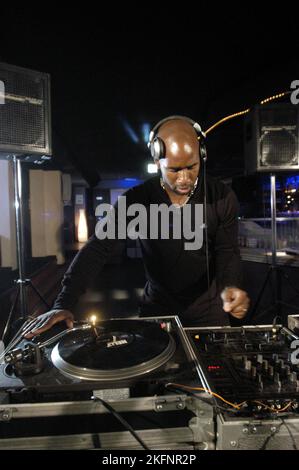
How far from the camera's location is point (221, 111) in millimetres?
4758

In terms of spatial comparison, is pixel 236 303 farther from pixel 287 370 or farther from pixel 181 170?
pixel 181 170

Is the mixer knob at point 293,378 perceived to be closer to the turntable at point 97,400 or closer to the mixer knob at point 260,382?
the mixer knob at point 260,382

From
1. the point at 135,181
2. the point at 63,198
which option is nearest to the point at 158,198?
the point at 63,198

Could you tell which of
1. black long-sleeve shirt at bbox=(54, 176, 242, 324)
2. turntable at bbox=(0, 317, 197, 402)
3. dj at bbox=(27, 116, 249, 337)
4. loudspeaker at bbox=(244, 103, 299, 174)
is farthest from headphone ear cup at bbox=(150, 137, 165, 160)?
loudspeaker at bbox=(244, 103, 299, 174)

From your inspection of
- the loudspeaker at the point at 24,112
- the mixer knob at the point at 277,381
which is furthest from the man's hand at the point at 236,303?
the loudspeaker at the point at 24,112

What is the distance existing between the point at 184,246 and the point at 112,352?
0.79 metres

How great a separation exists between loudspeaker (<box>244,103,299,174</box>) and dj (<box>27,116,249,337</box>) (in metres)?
1.80

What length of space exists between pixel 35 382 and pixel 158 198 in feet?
3.33

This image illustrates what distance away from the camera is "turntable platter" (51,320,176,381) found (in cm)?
64

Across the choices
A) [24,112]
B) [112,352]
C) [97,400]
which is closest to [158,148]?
[112,352]

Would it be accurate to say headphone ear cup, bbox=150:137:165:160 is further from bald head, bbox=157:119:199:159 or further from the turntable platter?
the turntable platter

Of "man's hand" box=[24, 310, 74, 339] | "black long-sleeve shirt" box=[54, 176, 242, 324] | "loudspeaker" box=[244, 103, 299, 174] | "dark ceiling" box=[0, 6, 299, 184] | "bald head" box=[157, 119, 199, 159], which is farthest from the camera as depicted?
"loudspeaker" box=[244, 103, 299, 174]

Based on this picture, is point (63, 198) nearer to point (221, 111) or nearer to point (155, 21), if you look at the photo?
point (221, 111)

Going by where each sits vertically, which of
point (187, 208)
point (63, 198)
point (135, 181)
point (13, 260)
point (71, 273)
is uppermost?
point (135, 181)
